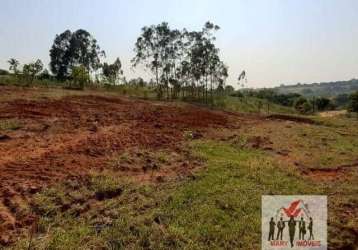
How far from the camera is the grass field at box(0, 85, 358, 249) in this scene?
14.8ft

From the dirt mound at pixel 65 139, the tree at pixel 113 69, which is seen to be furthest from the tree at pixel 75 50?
the dirt mound at pixel 65 139

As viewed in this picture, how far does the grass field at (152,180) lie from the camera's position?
451 cm

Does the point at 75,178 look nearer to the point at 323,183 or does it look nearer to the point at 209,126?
the point at 323,183

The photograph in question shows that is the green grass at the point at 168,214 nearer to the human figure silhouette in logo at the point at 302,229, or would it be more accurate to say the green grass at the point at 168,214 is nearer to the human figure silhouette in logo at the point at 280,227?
the human figure silhouette in logo at the point at 280,227

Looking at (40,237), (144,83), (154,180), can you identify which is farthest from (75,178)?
(144,83)

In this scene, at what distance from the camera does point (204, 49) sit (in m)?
33.1

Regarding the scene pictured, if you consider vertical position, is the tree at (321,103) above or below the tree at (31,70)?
below

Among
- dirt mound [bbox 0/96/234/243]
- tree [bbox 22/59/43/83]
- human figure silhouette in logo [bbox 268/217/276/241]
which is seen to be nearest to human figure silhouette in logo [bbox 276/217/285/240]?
human figure silhouette in logo [bbox 268/217/276/241]

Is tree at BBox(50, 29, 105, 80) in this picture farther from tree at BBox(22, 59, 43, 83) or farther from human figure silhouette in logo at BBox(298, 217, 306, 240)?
human figure silhouette in logo at BBox(298, 217, 306, 240)

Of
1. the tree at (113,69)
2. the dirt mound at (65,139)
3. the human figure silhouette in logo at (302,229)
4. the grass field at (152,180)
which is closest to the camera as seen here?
the grass field at (152,180)

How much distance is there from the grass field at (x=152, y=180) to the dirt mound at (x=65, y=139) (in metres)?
0.03

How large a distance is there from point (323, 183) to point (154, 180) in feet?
10.7

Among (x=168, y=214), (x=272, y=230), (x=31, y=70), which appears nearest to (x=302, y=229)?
(x=272, y=230)

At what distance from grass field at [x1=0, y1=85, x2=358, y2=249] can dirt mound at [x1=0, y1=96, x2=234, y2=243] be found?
0.03 meters
